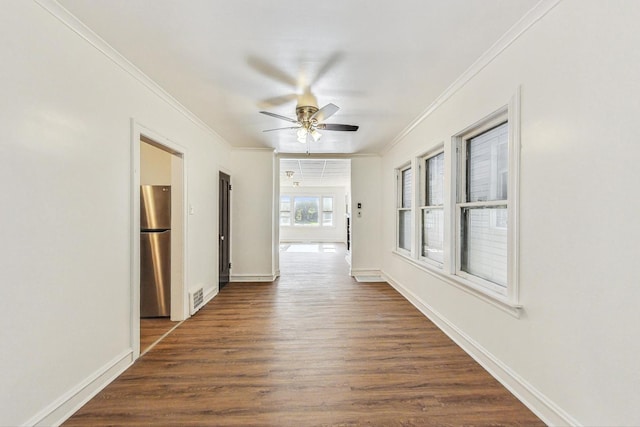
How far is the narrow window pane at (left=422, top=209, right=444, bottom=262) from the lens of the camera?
11.4 ft

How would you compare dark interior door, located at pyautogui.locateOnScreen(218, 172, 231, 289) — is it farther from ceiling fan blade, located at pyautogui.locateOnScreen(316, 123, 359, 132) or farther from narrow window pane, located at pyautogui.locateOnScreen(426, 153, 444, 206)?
narrow window pane, located at pyautogui.locateOnScreen(426, 153, 444, 206)

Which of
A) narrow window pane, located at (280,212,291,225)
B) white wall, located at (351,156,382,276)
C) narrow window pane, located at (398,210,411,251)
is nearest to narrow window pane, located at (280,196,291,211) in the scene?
narrow window pane, located at (280,212,291,225)

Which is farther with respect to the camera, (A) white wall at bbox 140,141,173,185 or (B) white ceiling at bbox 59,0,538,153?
(A) white wall at bbox 140,141,173,185

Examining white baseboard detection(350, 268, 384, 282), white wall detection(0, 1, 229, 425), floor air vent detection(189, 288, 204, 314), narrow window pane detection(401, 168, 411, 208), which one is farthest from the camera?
white baseboard detection(350, 268, 384, 282)

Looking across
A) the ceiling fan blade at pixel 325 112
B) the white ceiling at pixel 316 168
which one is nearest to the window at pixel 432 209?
the ceiling fan blade at pixel 325 112

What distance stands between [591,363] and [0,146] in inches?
126

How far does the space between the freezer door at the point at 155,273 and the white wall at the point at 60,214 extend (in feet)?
3.58

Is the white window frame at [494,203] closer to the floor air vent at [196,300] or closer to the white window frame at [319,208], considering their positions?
the floor air vent at [196,300]

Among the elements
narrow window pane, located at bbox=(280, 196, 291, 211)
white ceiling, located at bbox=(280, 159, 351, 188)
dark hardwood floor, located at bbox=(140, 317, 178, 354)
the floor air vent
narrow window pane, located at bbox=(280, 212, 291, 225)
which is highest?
white ceiling, located at bbox=(280, 159, 351, 188)

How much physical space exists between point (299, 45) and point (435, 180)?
7.91 feet

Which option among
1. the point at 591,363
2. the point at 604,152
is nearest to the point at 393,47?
the point at 604,152

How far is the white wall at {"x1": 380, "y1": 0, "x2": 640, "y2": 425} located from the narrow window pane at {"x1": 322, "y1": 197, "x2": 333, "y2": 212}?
34.6 feet

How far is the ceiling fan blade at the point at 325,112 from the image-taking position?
2584 mm

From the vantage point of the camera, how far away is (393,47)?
2.10 metres
